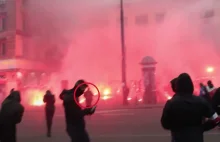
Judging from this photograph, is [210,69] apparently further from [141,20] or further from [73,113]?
[73,113]

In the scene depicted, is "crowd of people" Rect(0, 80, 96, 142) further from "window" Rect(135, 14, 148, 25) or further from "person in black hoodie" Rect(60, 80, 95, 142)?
"window" Rect(135, 14, 148, 25)

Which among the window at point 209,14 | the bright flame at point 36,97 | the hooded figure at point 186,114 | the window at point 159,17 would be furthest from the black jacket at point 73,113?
the window at point 159,17

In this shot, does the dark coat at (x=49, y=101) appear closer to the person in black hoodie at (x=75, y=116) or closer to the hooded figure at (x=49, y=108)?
the hooded figure at (x=49, y=108)

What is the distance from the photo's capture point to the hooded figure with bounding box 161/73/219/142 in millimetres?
2650

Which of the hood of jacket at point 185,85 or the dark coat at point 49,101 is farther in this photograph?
the dark coat at point 49,101

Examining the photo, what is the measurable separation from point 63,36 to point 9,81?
5837 millimetres

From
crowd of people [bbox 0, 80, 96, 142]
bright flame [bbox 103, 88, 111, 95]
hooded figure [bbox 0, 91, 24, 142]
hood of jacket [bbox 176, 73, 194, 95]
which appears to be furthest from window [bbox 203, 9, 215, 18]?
hood of jacket [bbox 176, 73, 194, 95]

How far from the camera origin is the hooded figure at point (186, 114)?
104 inches

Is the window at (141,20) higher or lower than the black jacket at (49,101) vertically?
higher

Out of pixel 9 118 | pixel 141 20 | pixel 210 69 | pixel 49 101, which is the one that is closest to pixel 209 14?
pixel 210 69

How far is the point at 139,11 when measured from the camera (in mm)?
28000

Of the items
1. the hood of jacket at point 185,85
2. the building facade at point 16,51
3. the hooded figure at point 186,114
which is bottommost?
the hooded figure at point 186,114

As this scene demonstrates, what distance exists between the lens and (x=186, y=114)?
8.70 feet

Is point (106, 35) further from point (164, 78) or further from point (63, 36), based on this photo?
point (164, 78)
